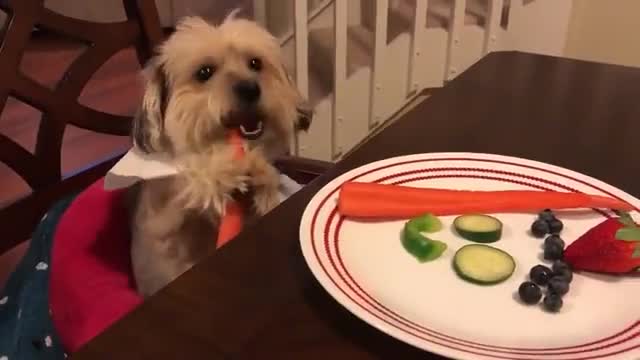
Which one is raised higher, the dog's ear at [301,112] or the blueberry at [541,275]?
the blueberry at [541,275]

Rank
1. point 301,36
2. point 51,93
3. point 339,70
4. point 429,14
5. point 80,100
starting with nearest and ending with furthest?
point 51,93 < point 301,36 < point 339,70 < point 429,14 < point 80,100

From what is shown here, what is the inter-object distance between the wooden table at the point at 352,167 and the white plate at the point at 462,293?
1.1 inches

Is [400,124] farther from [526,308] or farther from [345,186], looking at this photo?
[526,308]

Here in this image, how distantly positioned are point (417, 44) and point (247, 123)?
1209mm

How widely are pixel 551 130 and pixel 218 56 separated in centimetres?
53

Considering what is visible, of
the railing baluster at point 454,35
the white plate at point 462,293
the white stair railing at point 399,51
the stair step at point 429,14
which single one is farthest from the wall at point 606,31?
Result: the white plate at point 462,293

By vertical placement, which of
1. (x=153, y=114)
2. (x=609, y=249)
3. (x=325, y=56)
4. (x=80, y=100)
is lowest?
(x=80, y=100)

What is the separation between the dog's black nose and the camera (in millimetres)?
1201

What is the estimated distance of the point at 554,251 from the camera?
79cm

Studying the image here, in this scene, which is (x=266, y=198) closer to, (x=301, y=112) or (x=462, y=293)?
(x=301, y=112)

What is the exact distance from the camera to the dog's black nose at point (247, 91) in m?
1.20

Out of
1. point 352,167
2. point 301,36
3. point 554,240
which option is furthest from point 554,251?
point 301,36

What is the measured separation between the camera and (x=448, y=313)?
73cm

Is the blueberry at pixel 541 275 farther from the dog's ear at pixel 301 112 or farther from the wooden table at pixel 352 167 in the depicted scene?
the dog's ear at pixel 301 112
